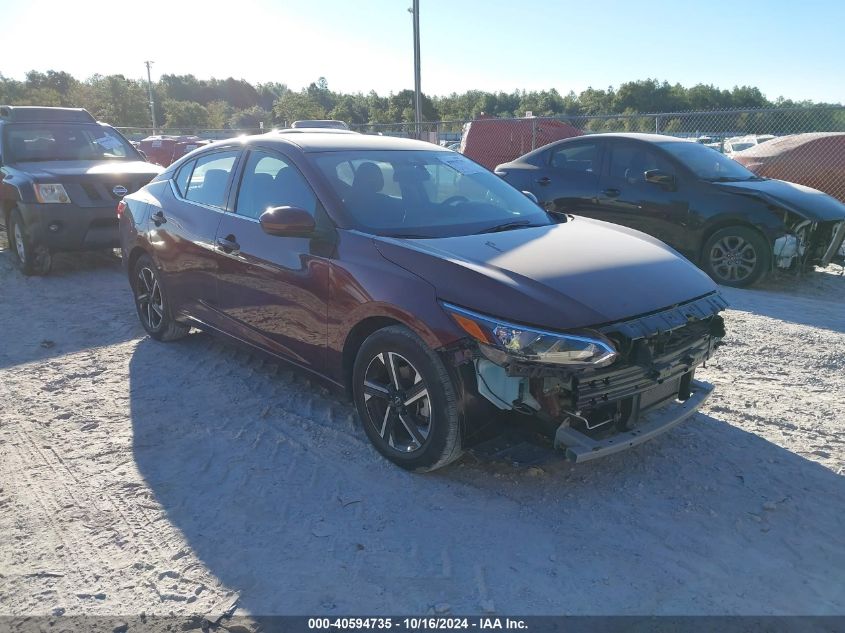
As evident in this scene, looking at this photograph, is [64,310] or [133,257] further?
[64,310]

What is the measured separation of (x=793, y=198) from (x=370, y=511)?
20.8 feet

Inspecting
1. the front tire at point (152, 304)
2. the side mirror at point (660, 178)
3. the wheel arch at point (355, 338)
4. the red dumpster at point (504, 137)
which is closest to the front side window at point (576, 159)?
the side mirror at point (660, 178)

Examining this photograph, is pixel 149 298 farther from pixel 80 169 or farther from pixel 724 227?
pixel 724 227

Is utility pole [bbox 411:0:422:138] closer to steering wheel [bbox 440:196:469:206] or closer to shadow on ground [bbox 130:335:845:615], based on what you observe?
steering wheel [bbox 440:196:469:206]

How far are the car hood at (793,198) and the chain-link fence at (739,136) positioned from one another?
3594 millimetres

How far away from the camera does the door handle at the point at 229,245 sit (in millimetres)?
4277

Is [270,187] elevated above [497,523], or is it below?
above

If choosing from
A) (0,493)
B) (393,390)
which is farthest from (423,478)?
(0,493)

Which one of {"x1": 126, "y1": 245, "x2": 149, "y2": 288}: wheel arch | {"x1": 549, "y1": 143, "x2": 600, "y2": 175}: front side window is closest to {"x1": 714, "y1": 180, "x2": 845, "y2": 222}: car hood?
{"x1": 549, "y1": 143, "x2": 600, "y2": 175}: front side window

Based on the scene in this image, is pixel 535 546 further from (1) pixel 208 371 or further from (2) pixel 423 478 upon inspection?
(1) pixel 208 371

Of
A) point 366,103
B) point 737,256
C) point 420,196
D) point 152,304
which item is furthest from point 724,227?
point 366,103

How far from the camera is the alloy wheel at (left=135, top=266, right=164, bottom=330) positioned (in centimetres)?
545

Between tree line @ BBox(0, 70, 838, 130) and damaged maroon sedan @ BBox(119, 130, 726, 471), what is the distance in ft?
155

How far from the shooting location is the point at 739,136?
18.0 m
